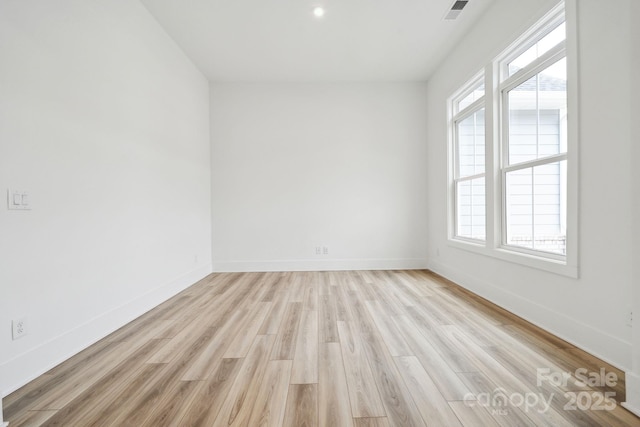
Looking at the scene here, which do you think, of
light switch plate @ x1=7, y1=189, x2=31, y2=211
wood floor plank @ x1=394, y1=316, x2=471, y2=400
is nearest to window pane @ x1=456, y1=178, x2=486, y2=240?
wood floor plank @ x1=394, y1=316, x2=471, y2=400

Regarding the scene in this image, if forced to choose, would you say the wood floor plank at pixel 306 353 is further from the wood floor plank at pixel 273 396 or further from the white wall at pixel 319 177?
the white wall at pixel 319 177

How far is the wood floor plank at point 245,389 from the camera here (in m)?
1.31

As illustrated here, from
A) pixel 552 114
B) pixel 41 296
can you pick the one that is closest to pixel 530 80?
pixel 552 114

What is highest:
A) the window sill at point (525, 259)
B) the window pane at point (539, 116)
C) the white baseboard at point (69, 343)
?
the window pane at point (539, 116)

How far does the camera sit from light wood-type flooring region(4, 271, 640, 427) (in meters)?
1.33

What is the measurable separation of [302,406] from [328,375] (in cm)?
30

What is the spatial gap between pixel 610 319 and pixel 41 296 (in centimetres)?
359

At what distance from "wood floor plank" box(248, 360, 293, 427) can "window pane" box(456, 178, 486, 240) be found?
9.50 ft

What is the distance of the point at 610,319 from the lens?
1.74m

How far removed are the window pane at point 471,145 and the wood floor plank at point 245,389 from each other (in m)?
3.22

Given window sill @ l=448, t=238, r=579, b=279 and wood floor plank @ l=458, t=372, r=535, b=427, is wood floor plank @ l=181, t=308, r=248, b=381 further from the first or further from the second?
window sill @ l=448, t=238, r=579, b=279

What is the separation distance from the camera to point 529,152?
2605mm

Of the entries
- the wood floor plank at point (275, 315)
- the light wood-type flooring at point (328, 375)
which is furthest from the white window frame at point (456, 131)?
the wood floor plank at point (275, 315)

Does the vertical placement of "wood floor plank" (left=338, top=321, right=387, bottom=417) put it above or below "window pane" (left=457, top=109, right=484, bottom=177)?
below
